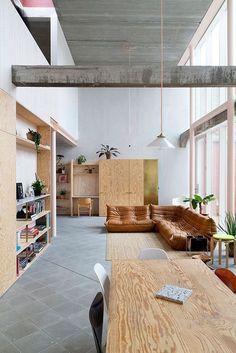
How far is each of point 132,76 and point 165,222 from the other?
164 inches

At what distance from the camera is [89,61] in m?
8.95

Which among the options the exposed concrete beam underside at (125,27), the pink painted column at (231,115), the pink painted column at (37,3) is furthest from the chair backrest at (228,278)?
the pink painted column at (37,3)

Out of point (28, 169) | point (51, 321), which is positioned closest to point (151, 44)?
point (28, 169)

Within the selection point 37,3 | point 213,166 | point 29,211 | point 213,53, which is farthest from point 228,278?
point 213,53

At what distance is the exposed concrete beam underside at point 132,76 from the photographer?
3.98 meters

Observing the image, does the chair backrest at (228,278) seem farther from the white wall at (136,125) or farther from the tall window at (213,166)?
the white wall at (136,125)

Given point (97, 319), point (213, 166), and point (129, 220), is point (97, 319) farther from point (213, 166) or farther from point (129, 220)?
point (213, 166)

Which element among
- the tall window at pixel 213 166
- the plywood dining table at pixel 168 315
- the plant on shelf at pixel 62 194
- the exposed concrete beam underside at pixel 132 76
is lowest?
the plywood dining table at pixel 168 315

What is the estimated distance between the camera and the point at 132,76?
13.2 ft

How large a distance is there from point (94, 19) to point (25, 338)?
6507 mm

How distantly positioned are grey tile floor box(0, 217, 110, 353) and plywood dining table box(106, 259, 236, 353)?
38.5 inches

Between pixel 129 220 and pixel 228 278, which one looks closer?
pixel 228 278

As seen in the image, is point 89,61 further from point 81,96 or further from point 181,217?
point 181,217

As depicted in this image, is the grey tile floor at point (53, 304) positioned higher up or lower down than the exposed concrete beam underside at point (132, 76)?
lower down
